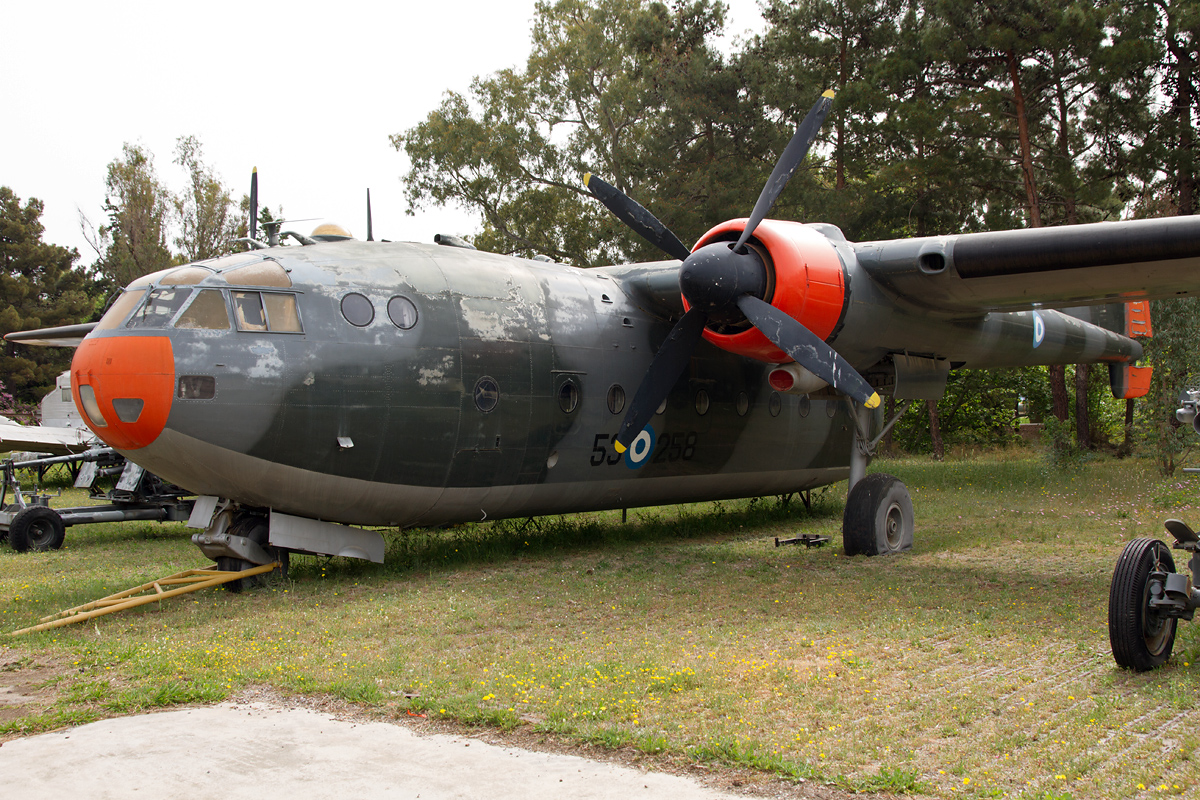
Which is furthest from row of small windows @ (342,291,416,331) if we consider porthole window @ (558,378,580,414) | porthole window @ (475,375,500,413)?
porthole window @ (558,378,580,414)

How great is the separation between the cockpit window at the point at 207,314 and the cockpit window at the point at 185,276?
215 millimetres

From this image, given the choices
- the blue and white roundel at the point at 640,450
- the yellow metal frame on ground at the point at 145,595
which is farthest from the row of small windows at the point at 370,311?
the blue and white roundel at the point at 640,450

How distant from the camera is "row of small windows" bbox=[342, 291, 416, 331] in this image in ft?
31.2

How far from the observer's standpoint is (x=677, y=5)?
30172 mm

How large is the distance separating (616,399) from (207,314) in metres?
Answer: 5.18

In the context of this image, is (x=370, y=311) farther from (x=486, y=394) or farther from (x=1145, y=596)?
(x=1145, y=596)

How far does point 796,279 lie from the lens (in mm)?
10219

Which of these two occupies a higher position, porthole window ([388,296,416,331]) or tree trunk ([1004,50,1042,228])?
tree trunk ([1004,50,1042,228])

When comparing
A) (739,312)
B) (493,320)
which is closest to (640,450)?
(739,312)

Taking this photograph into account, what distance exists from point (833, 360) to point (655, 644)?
431 cm

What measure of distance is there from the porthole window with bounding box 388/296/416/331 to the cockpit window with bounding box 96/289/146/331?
248 centimetres

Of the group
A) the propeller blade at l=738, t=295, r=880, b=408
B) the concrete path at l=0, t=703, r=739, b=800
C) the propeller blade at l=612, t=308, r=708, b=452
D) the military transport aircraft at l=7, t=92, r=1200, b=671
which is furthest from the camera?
the propeller blade at l=612, t=308, r=708, b=452

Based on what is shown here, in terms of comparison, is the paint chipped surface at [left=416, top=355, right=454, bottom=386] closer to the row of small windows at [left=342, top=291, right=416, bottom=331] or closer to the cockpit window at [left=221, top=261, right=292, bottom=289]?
the row of small windows at [left=342, top=291, right=416, bottom=331]

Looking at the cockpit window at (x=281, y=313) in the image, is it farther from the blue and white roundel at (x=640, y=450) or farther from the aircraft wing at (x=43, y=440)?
the aircraft wing at (x=43, y=440)
